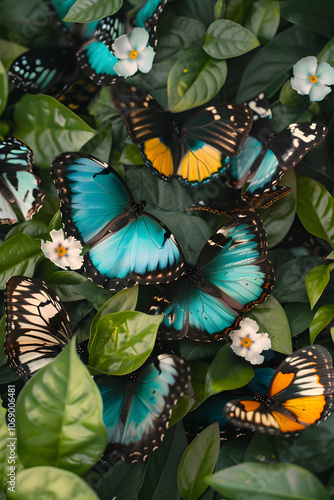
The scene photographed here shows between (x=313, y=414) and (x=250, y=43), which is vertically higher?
(x=250, y=43)

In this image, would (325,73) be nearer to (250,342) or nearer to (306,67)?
(306,67)

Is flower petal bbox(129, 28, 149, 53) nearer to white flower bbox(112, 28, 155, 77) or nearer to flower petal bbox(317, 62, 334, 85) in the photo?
white flower bbox(112, 28, 155, 77)

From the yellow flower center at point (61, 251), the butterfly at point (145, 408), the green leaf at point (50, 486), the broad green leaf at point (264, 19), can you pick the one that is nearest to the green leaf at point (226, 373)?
the butterfly at point (145, 408)

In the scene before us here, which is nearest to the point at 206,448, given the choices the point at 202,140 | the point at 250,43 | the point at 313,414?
the point at 313,414

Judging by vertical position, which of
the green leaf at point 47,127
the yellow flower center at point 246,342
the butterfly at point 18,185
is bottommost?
the yellow flower center at point 246,342

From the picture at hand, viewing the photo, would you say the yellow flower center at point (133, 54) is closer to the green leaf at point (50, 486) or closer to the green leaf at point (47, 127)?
the green leaf at point (47, 127)

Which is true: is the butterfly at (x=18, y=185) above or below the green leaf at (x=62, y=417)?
above

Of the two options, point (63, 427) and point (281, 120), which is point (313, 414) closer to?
point (63, 427)
